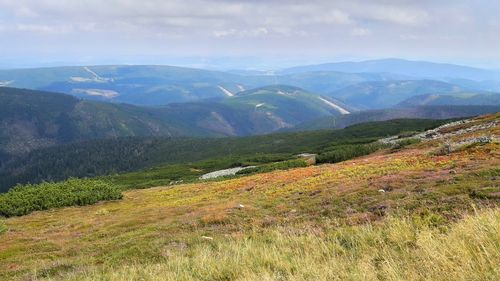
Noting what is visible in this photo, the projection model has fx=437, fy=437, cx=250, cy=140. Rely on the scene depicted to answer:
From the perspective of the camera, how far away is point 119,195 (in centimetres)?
5581

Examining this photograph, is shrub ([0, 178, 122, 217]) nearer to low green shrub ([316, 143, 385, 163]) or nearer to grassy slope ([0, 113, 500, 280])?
grassy slope ([0, 113, 500, 280])

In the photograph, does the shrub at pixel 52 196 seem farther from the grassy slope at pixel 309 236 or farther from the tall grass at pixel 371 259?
the tall grass at pixel 371 259

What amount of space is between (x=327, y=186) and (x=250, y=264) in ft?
72.0

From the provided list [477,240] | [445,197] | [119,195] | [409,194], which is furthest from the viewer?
[119,195]

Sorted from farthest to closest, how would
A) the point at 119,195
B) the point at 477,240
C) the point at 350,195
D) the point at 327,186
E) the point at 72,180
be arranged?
the point at 72,180, the point at 119,195, the point at 327,186, the point at 350,195, the point at 477,240

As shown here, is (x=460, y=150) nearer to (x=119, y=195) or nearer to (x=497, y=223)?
(x=497, y=223)

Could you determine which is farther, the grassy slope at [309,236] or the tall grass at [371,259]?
the grassy slope at [309,236]

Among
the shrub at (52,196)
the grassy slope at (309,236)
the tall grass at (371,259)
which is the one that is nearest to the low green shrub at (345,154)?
the grassy slope at (309,236)

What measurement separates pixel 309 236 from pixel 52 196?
48.7m

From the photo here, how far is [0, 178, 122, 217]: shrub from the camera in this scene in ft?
164

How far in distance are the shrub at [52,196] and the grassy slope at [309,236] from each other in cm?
888

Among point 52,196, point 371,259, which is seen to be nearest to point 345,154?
point 52,196

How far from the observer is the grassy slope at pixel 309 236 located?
8.54m

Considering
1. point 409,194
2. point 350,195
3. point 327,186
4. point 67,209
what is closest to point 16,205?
point 67,209
